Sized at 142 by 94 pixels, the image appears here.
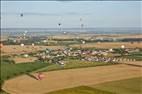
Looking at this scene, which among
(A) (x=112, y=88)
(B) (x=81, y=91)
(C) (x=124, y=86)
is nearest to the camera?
(B) (x=81, y=91)

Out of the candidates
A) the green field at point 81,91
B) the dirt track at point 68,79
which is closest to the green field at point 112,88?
the green field at point 81,91

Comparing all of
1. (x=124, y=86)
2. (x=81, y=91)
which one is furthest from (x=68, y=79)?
(x=124, y=86)

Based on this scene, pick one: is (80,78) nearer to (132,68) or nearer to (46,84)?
(46,84)

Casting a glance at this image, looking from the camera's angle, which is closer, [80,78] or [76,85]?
[76,85]

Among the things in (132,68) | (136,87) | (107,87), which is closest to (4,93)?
(107,87)

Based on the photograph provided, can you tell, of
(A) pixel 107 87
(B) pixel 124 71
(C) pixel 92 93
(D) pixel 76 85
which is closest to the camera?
(C) pixel 92 93

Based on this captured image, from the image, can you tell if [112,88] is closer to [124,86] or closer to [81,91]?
[124,86]

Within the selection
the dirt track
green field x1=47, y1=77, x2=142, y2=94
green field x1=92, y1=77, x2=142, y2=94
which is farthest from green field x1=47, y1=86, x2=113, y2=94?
the dirt track
